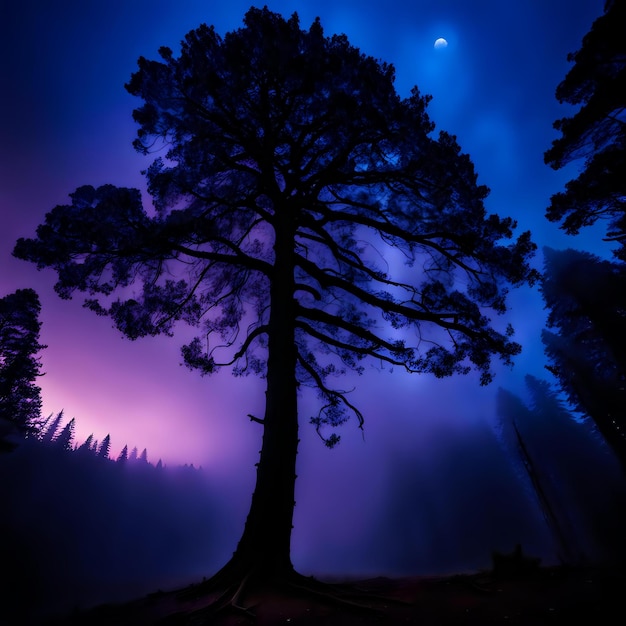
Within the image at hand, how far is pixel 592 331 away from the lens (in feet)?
66.0

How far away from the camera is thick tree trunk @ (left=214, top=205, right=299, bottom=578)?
15.2ft

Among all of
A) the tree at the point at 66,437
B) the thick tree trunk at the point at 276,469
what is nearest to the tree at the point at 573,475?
the thick tree trunk at the point at 276,469

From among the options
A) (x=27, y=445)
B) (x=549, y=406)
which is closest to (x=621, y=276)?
(x=549, y=406)

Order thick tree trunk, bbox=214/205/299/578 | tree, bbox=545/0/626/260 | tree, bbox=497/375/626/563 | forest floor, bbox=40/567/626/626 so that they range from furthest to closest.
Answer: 1. tree, bbox=497/375/626/563
2. tree, bbox=545/0/626/260
3. thick tree trunk, bbox=214/205/299/578
4. forest floor, bbox=40/567/626/626

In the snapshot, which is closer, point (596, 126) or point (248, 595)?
point (248, 595)

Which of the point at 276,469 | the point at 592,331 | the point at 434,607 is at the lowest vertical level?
the point at 434,607

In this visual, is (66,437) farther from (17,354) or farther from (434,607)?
(434,607)

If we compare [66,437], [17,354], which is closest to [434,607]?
[17,354]

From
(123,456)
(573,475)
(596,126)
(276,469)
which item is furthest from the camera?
(123,456)

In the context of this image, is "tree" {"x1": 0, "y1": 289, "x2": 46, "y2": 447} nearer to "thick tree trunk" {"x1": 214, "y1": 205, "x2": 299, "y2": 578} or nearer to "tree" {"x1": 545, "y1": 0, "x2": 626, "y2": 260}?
"thick tree trunk" {"x1": 214, "y1": 205, "x2": 299, "y2": 578}

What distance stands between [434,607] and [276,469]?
2762 mm

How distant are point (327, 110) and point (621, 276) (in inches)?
886

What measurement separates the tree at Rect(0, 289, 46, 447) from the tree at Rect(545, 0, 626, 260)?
109 feet

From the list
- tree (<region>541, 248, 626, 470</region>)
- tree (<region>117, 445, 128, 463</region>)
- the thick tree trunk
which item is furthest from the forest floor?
tree (<region>117, 445, 128, 463</region>)
